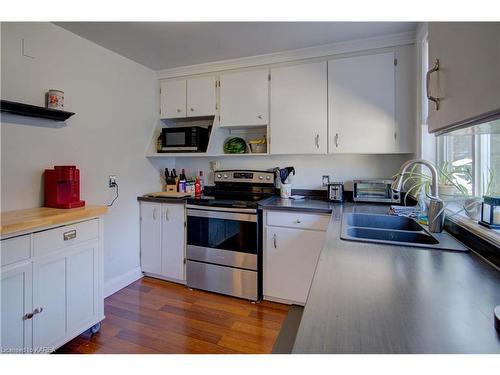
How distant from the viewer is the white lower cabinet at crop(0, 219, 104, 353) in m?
1.41

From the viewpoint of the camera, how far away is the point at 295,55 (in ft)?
8.01

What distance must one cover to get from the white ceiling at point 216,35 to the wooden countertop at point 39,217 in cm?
141

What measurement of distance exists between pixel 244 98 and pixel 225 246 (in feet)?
4.80

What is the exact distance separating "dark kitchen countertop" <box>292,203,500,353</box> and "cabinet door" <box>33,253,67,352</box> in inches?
62.7

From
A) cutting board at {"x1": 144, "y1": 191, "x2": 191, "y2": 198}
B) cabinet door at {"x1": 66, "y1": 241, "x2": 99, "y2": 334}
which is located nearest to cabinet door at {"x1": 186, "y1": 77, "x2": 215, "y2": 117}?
cutting board at {"x1": 144, "y1": 191, "x2": 191, "y2": 198}

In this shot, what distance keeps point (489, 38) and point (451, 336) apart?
0.71 m

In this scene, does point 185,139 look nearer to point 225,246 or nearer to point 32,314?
point 225,246

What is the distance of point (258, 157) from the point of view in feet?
9.56

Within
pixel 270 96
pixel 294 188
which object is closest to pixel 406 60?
pixel 270 96

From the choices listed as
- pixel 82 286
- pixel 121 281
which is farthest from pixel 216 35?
pixel 121 281

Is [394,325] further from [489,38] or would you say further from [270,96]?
[270,96]

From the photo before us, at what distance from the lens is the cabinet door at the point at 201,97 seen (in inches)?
109

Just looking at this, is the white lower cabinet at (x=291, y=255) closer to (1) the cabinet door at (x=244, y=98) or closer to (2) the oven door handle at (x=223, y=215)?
(2) the oven door handle at (x=223, y=215)

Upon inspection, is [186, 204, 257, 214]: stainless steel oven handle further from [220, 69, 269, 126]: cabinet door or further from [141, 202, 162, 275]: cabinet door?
[220, 69, 269, 126]: cabinet door
